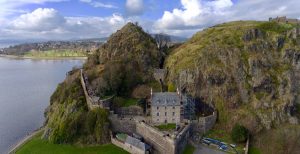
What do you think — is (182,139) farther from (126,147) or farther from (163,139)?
(126,147)

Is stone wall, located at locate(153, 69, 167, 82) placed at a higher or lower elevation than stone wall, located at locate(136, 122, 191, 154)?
higher

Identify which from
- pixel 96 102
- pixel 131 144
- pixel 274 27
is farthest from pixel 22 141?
pixel 274 27

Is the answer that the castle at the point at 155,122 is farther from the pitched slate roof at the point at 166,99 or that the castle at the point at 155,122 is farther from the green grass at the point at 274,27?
the green grass at the point at 274,27

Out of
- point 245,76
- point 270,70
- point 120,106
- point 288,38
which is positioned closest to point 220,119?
point 245,76

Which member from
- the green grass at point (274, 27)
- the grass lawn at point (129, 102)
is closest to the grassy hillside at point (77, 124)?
the grass lawn at point (129, 102)

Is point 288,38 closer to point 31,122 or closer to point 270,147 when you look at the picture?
point 270,147

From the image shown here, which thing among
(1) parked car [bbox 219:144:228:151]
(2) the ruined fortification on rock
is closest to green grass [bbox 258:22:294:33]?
(2) the ruined fortification on rock

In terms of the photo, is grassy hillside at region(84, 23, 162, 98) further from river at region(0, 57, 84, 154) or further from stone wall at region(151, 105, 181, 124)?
river at region(0, 57, 84, 154)
